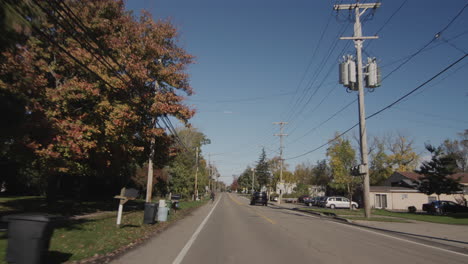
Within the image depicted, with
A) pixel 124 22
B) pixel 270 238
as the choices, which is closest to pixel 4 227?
pixel 270 238

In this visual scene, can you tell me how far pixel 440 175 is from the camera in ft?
114

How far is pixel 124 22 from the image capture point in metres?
19.6

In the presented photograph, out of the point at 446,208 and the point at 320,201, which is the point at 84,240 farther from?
the point at 320,201

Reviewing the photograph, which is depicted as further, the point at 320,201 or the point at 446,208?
the point at 320,201

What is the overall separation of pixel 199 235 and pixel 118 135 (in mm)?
7195

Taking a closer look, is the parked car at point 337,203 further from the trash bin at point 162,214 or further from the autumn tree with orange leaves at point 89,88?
the trash bin at point 162,214

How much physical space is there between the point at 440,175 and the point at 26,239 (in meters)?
38.3

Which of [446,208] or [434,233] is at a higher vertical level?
[446,208]

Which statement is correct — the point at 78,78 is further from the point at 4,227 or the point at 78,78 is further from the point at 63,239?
the point at 63,239

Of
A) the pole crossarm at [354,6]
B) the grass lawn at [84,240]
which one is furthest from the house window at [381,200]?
the grass lawn at [84,240]

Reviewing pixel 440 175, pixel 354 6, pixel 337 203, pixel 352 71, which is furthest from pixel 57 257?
pixel 337 203

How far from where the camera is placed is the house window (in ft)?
153

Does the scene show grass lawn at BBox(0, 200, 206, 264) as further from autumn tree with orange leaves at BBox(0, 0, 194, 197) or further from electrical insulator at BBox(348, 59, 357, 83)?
electrical insulator at BBox(348, 59, 357, 83)

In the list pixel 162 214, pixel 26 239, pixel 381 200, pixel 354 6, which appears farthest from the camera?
pixel 381 200
